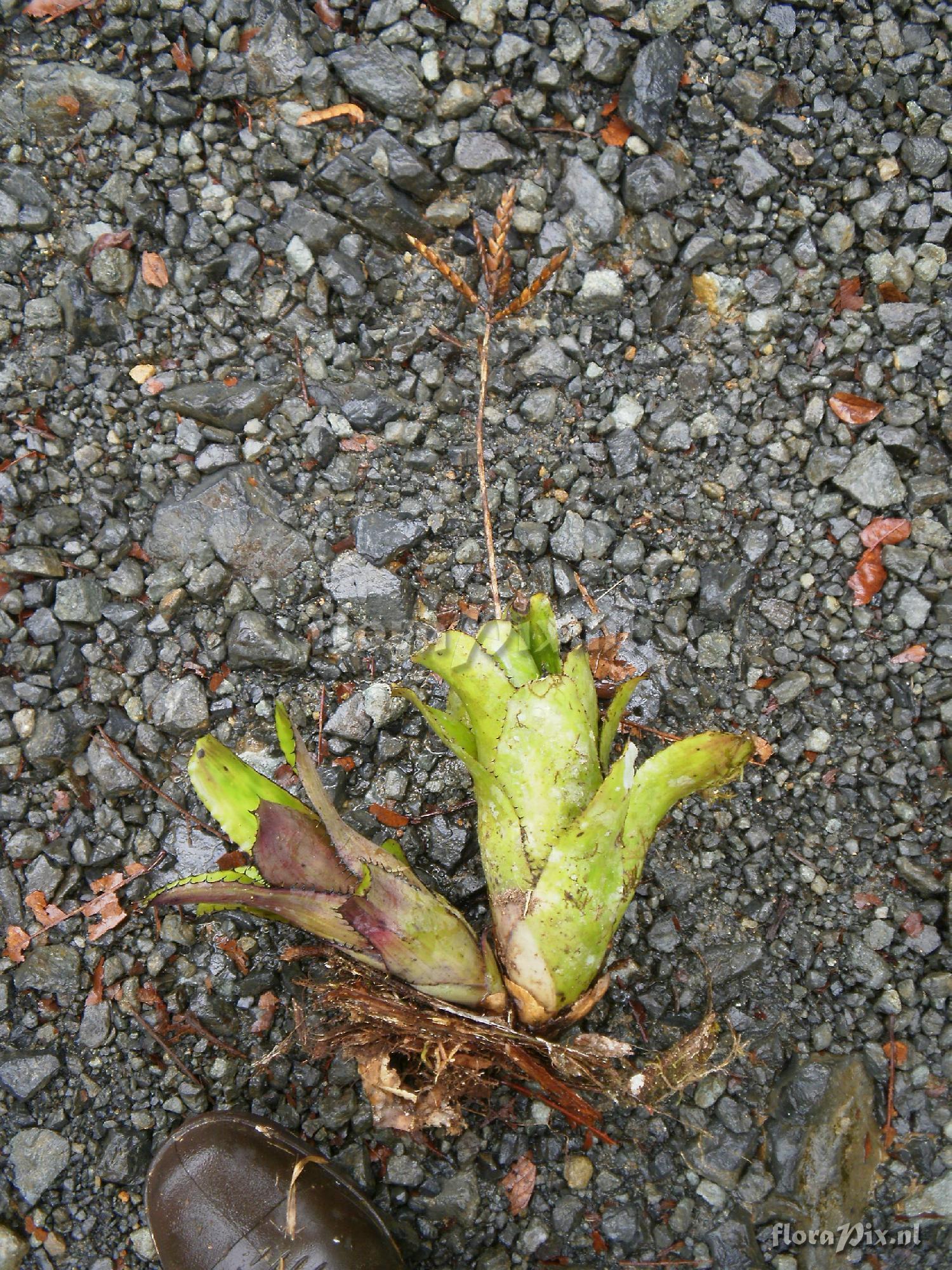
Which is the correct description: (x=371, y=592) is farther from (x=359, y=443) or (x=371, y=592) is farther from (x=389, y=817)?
(x=389, y=817)

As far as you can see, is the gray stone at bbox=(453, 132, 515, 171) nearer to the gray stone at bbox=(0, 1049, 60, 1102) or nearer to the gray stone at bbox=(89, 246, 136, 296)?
the gray stone at bbox=(89, 246, 136, 296)

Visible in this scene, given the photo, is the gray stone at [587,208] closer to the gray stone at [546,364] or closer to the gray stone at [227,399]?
the gray stone at [546,364]

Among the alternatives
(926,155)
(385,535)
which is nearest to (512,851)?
(385,535)

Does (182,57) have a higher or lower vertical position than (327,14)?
lower

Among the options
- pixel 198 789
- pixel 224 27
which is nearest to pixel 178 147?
pixel 224 27

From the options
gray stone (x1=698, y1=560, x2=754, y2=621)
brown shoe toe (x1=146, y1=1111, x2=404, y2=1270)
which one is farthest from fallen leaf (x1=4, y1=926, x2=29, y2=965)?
gray stone (x1=698, y1=560, x2=754, y2=621)

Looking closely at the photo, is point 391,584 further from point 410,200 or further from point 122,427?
point 410,200

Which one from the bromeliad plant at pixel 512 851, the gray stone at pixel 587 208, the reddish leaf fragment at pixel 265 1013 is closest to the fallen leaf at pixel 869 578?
the bromeliad plant at pixel 512 851
